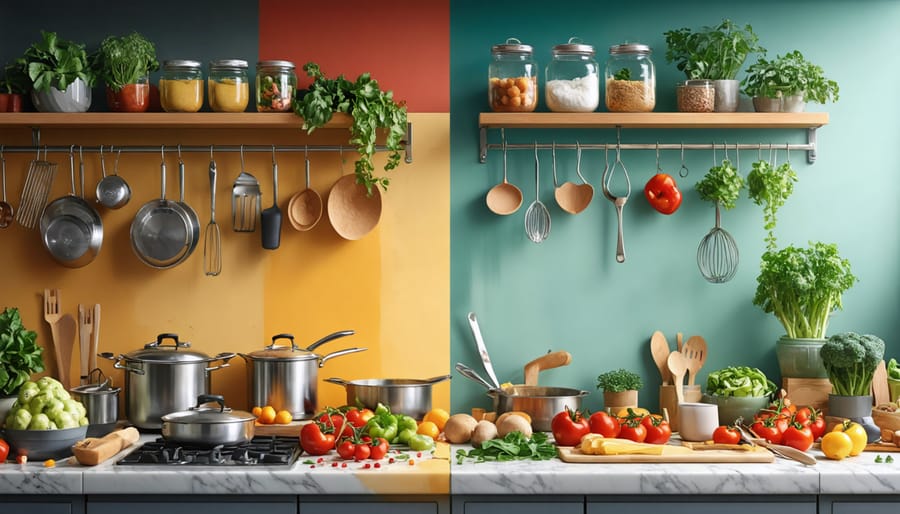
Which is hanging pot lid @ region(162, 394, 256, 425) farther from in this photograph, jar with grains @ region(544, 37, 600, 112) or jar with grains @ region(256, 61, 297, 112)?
jar with grains @ region(544, 37, 600, 112)


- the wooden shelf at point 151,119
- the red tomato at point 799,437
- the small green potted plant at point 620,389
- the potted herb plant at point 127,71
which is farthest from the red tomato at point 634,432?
the potted herb plant at point 127,71

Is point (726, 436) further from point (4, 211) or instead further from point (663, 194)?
point (4, 211)

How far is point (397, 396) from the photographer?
3.22 metres

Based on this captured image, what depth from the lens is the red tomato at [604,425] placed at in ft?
9.90

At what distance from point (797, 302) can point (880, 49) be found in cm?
100

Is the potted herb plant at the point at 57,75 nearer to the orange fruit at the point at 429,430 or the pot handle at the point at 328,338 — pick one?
the pot handle at the point at 328,338

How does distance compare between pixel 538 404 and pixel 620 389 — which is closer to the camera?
pixel 538 404

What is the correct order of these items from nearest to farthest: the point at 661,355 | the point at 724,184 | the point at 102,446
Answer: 1. the point at 102,446
2. the point at 724,184
3. the point at 661,355

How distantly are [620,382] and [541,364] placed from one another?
293mm

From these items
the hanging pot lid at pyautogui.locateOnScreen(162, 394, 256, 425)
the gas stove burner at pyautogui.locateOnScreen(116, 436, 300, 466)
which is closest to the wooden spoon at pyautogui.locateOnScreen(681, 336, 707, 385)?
the gas stove burner at pyautogui.locateOnScreen(116, 436, 300, 466)

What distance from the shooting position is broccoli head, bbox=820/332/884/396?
3.10 meters

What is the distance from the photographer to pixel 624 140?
3510mm

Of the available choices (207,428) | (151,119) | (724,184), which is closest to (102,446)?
(207,428)

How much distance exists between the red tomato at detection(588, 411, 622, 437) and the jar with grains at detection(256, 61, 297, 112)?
147 centimetres
